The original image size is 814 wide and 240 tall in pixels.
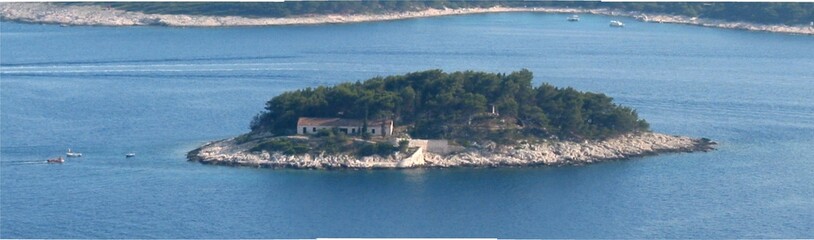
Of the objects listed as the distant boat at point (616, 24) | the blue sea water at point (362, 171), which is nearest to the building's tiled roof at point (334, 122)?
the blue sea water at point (362, 171)

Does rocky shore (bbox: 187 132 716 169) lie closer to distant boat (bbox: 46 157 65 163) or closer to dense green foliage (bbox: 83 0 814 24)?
distant boat (bbox: 46 157 65 163)

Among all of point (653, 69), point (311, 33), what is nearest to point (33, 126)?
point (653, 69)

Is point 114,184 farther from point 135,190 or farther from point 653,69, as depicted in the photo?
point 653,69

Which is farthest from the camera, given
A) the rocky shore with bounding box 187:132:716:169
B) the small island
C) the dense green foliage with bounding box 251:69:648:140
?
the dense green foliage with bounding box 251:69:648:140

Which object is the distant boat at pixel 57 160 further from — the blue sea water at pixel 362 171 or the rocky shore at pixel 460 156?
the rocky shore at pixel 460 156

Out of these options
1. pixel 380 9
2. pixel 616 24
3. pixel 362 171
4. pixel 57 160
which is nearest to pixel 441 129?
pixel 362 171

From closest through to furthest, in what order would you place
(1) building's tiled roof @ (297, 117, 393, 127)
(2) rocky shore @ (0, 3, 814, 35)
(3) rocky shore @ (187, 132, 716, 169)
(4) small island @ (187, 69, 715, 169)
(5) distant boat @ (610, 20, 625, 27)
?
(3) rocky shore @ (187, 132, 716, 169), (4) small island @ (187, 69, 715, 169), (1) building's tiled roof @ (297, 117, 393, 127), (2) rocky shore @ (0, 3, 814, 35), (5) distant boat @ (610, 20, 625, 27)

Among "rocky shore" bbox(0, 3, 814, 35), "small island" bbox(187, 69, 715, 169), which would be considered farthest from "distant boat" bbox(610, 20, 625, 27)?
"small island" bbox(187, 69, 715, 169)
